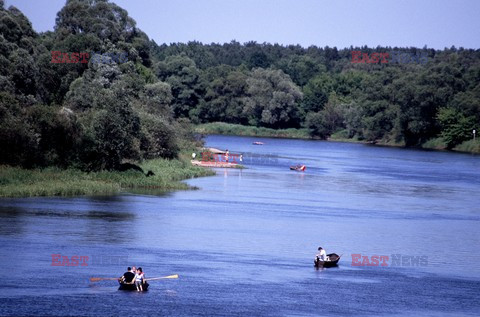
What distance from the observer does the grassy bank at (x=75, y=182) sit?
6788 centimetres

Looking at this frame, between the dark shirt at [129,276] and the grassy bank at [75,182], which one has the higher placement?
the grassy bank at [75,182]

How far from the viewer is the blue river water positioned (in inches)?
1614

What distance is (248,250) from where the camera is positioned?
176 ft

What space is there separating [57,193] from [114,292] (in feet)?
97.5

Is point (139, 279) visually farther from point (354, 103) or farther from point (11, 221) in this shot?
point (354, 103)

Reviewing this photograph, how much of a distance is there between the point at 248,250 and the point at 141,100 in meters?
52.6

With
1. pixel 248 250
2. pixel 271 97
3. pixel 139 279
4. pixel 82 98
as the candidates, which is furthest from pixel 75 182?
pixel 271 97

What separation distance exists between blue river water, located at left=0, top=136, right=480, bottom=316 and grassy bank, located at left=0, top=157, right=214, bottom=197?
1.53 metres

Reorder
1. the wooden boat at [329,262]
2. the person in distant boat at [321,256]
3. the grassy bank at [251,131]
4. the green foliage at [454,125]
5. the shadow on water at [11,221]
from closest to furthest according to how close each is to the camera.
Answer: the person in distant boat at [321,256] → the wooden boat at [329,262] → the shadow on water at [11,221] → the green foliage at [454,125] → the grassy bank at [251,131]

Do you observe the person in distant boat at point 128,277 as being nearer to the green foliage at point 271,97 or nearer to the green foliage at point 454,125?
the green foliage at point 454,125

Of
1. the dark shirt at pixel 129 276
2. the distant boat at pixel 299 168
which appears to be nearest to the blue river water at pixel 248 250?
the dark shirt at pixel 129 276

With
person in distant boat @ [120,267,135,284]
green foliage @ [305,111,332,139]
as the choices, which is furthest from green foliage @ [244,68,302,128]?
person in distant boat @ [120,267,135,284]

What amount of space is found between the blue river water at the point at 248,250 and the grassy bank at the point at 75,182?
1.53m

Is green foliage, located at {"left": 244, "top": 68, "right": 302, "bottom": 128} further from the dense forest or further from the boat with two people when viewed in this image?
the boat with two people
